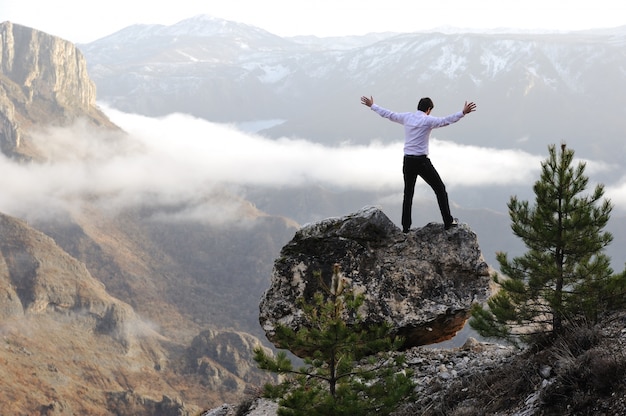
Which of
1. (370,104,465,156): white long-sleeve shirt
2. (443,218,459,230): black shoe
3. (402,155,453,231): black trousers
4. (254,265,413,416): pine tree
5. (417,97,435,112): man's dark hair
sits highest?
(417,97,435,112): man's dark hair

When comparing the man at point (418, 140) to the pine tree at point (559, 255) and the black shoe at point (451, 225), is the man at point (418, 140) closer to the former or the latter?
the black shoe at point (451, 225)

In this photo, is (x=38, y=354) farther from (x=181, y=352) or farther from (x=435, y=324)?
(x=435, y=324)

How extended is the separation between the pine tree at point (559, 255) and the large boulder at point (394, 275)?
3.03m

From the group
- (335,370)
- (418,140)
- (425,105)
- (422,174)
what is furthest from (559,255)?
(335,370)

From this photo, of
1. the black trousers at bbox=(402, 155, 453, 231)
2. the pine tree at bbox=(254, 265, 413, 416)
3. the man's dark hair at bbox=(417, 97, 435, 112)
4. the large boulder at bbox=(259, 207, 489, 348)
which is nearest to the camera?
the pine tree at bbox=(254, 265, 413, 416)

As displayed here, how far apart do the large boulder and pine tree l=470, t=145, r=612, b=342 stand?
3.03 m

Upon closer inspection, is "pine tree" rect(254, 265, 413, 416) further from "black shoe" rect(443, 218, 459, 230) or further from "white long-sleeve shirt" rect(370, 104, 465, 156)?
"black shoe" rect(443, 218, 459, 230)

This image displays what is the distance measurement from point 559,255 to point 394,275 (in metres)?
4.51

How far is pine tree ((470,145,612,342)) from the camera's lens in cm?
1139

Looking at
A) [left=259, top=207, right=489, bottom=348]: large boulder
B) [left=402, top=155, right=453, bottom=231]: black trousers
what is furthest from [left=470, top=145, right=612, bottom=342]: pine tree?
[left=259, top=207, right=489, bottom=348]: large boulder

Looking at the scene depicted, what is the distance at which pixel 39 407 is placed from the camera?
109 metres

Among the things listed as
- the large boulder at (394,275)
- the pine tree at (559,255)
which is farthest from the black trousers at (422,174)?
the pine tree at (559,255)

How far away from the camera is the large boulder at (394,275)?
15.0 m

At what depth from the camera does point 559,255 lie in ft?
38.5
